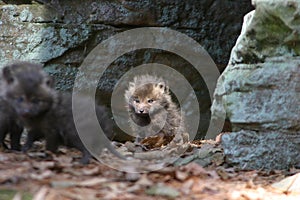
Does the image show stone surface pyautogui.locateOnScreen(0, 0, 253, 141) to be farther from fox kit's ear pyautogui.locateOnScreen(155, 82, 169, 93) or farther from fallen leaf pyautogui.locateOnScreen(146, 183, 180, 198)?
fallen leaf pyautogui.locateOnScreen(146, 183, 180, 198)

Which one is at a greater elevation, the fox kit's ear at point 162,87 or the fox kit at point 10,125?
the fox kit's ear at point 162,87

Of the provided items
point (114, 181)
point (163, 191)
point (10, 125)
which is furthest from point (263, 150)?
point (10, 125)

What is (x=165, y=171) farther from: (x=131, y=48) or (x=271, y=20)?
(x=131, y=48)

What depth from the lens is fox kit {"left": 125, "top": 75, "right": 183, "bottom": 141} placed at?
8142mm

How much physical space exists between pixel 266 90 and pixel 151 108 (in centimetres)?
325

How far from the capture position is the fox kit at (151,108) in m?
8.14

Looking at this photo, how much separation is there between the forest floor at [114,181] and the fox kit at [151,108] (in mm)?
2892

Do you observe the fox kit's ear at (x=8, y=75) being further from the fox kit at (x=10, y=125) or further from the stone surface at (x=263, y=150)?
the stone surface at (x=263, y=150)

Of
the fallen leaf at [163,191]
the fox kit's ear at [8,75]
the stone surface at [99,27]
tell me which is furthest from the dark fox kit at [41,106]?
the stone surface at [99,27]

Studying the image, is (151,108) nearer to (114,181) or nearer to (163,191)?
(114,181)

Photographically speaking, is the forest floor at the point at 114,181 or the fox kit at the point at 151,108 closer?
the forest floor at the point at 114,181

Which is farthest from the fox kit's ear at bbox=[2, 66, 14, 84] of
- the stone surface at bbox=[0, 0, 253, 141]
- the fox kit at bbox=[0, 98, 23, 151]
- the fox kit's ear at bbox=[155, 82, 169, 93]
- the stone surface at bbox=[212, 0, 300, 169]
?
the fox kit's ear at bbox=[155, 82, 169, 93]

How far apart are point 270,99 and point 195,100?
3.11 meters

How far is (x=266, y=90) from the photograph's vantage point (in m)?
5.32
